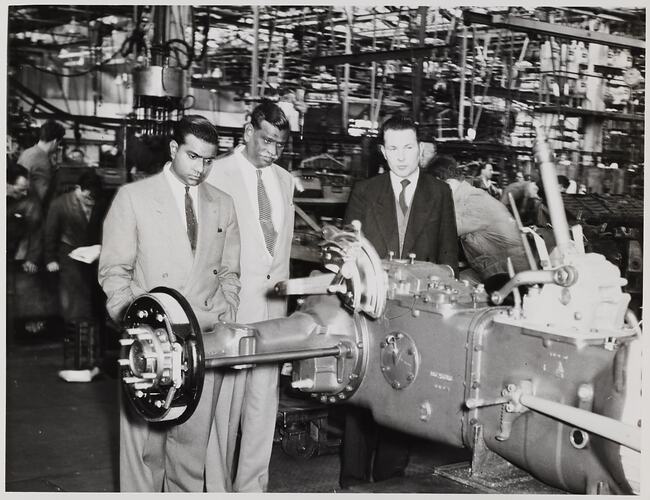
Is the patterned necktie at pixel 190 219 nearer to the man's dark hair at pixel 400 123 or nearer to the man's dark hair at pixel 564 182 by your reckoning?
the man's dark hair at pixel 400 123

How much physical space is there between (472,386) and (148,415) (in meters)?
0.90

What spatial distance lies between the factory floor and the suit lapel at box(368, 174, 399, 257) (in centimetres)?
90

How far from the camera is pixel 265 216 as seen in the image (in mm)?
3232

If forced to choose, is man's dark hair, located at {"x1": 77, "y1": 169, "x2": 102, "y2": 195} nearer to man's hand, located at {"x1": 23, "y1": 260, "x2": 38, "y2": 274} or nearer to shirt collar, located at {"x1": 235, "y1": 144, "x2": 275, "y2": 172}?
man's hand, located at {"x1": 23, "y1": 260, "x2": 38, "y2": 274}

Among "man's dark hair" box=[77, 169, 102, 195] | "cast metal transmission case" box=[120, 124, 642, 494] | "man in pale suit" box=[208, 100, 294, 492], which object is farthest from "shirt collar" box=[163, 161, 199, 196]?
"man's dark hair" box=[77, 169, 102, 195]

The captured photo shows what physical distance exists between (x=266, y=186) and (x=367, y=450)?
125cm

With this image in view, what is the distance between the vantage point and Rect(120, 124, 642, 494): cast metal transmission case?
1927mm

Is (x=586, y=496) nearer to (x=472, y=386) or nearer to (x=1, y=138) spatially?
(x=472, y=386)

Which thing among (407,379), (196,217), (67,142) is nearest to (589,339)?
(407,379)

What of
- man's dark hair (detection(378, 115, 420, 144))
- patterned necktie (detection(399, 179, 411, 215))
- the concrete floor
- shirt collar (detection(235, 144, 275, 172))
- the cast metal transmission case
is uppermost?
man's dark hair (detection(378, 115, 420, 144))

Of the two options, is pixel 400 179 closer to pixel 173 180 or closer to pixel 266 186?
pixel 266 186

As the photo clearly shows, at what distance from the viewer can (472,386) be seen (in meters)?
2.12

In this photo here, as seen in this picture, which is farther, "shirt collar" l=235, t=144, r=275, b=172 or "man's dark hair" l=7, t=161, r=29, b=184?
"man's dark hair" l=7, t=161, r=29, b=184

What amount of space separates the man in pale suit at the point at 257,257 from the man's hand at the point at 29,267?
11.0ft
